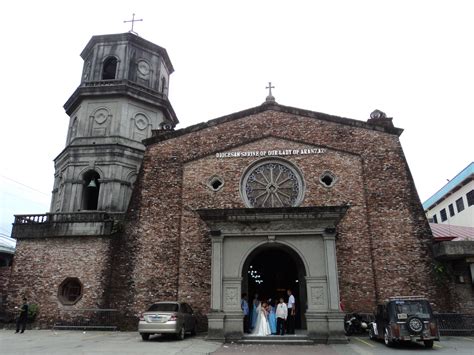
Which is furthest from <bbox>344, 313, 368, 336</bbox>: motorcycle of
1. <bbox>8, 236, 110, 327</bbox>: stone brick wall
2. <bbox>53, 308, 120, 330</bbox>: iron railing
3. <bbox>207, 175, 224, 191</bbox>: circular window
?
<bbox>8, 236, 110, 327</bbox>: stone brick wall

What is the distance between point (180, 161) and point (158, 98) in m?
5.87

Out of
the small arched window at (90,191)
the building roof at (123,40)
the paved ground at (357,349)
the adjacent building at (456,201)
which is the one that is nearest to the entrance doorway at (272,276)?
the paved ground at (357,349)

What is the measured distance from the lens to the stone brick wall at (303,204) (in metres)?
16.9

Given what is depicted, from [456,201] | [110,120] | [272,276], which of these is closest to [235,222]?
[272,276]

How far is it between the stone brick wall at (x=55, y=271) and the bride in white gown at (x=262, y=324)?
7307 mm

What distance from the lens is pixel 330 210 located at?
15.0 m

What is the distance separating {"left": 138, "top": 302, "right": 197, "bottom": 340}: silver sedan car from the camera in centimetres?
1393

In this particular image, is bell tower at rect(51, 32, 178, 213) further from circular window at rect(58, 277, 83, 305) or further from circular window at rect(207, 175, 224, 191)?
circular window at rect(207, 175, 224, 191)

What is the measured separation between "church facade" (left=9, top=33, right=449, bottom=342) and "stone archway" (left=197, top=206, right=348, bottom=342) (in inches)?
2.1

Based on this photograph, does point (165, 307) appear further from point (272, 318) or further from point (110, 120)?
point (110, 120)

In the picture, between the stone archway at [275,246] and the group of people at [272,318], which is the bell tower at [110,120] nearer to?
the stone archway at [275,246]

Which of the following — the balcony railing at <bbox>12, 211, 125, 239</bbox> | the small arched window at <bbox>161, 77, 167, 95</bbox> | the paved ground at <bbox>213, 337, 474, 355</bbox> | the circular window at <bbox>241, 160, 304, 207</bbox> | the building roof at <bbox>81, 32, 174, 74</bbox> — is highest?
the building roof at <bbox>81, 32, 174, 74</bbox>

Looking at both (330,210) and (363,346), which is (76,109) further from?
(363,346)

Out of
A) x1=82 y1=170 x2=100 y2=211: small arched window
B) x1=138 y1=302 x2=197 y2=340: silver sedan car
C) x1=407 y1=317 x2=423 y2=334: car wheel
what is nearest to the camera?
x1=407 y1=317 x2=423 y2=334: car wheel
